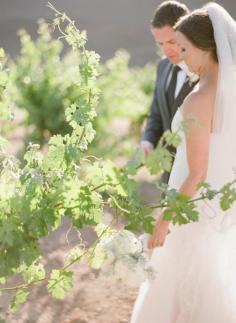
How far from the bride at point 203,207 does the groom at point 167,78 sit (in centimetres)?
50

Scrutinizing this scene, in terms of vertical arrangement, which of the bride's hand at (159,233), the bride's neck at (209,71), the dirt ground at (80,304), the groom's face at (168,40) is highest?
the groom's face at (168,40)

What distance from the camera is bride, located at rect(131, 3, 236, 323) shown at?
2.96 metres

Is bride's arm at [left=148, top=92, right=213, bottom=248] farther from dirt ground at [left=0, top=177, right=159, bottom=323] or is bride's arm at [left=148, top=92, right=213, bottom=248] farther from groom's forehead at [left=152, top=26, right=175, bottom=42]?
dirt ground at [left=0, top=177, right=159, bottom=323]

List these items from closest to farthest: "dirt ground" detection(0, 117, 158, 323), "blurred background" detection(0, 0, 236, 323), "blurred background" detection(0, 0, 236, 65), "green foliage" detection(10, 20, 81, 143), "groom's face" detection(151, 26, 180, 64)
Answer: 1. "groom's face" detection(151, 26, 180, 64)
2. "dirt ground" detection(0, 117, 158, 323)
3. "blurred background" detection(0, 0, 236, 323)
4. "green foliage" detection(10, 20, 81, 143)
5. "blurred background" detection(0, 0, 236, 65)

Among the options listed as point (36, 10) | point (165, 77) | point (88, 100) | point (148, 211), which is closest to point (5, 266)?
point (148, 211)

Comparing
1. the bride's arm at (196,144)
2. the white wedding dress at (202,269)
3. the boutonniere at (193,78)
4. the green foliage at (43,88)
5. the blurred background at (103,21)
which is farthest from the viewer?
the blurred background at (103,21)

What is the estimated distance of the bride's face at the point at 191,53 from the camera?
2.97 metres

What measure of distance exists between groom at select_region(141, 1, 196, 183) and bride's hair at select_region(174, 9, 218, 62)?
22.8 inches

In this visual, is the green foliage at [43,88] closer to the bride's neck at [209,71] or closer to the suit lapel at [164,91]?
the suit lapel at [164,91]

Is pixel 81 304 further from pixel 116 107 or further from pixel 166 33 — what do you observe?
pixel 116 107

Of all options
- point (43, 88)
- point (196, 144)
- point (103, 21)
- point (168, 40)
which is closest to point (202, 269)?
point (196, 144)

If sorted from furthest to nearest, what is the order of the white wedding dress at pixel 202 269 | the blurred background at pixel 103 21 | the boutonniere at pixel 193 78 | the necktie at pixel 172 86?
the blurred background at pixel 103 21 → the necktie at pixel 172 86 → the boutonniere at pixel 193 78 → the white wedding dress at pixel 202 269

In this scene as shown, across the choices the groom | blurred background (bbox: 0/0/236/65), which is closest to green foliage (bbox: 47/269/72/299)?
the groom

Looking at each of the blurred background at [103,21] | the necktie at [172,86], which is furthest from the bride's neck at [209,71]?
the blurred background at [103,21]
